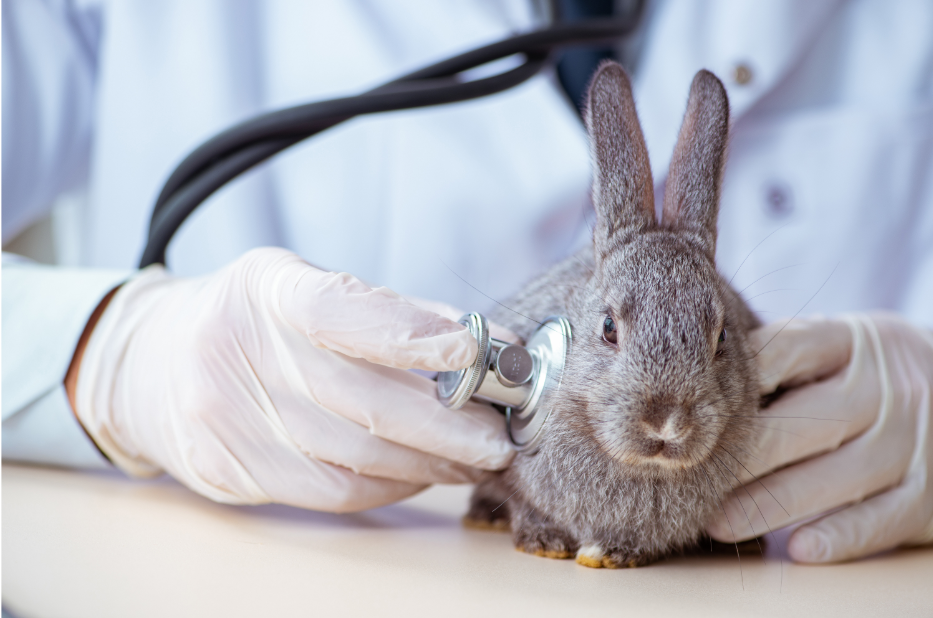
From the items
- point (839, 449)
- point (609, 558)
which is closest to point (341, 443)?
point (609, 558)

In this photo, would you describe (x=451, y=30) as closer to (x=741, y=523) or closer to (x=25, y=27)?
(x=25, y=27)

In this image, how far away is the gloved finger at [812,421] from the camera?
4.26ft

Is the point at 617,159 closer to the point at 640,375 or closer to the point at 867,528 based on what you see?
the point at 640,375

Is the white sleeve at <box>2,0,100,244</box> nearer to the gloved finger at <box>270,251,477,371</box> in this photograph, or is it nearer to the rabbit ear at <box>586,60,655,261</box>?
the gloved finger at <box>270,251,477,371</box>

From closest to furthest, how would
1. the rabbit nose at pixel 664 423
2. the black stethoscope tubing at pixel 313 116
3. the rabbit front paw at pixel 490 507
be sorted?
the rabbit nose at pixel 664 423 → the rabbit front paw at pixel 490 507 → the black stethoscope tubing at pixel 313 116

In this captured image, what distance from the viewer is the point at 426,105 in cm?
151

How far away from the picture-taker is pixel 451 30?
2152 mm

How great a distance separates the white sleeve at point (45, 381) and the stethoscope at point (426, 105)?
193 mm

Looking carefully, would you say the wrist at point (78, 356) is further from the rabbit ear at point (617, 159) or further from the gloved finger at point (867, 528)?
the gloved finger at point (867, 528)

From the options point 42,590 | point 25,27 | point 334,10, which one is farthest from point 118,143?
point 42,590

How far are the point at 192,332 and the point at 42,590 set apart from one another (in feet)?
1.95

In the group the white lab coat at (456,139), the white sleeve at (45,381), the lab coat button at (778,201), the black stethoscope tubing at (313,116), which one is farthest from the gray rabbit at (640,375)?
the white sleeve at (45,381)

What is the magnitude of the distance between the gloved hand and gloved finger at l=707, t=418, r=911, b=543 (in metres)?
0.43

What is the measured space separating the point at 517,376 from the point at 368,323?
0.85ft
